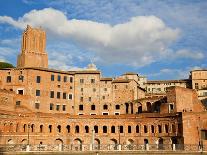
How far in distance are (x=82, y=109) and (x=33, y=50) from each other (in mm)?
18306

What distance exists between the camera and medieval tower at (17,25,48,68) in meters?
75.2

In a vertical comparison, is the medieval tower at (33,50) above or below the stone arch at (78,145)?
above

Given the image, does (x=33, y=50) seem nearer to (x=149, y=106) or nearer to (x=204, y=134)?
(x=149, y=106)

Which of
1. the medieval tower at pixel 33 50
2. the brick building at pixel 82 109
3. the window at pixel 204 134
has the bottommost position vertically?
the window at pixel 204 134

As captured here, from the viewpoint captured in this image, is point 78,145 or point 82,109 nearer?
point 78,145

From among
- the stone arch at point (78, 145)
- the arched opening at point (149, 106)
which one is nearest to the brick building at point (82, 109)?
the arched opening at point (149, 106)

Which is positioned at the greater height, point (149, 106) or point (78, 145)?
point (149, 106)

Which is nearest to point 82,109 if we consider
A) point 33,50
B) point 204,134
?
point 33,50

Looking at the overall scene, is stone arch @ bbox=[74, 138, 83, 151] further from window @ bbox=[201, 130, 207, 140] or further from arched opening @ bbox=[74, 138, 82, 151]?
window @ bbox=[201, 130, 207, 140]

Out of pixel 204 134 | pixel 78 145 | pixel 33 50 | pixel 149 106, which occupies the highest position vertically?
pixel 33 50

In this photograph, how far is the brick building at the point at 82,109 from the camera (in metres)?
57.2

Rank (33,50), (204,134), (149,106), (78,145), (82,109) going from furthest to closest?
(33,50) → (82,109) → (149,106) → (204,134) → (78,145)

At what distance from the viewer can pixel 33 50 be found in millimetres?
76375

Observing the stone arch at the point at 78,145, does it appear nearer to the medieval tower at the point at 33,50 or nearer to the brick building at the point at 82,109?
the brick building at the point at 82,109
